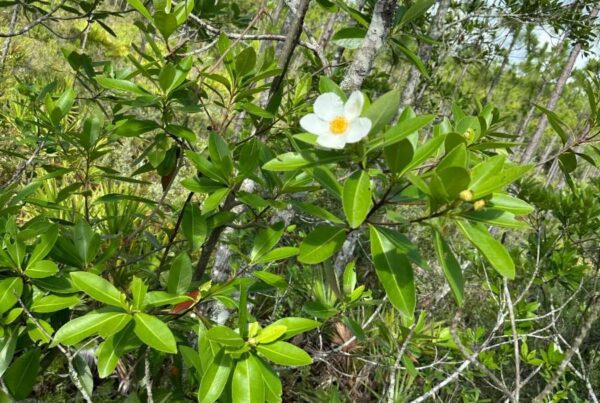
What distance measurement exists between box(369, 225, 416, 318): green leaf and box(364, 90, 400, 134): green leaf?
180 millimetres

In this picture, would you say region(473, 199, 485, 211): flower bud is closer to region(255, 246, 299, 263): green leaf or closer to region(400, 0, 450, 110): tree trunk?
region(255, 246, 299, 263): green leaf

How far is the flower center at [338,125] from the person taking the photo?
2.15 feet

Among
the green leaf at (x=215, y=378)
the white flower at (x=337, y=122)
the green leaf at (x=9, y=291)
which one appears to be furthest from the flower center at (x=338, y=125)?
the green leaf at (x=9, y=291)

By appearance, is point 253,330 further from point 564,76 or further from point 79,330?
point 564,76

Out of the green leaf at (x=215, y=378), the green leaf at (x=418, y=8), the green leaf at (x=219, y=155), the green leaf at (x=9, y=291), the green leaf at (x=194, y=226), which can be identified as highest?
the green leaf at (x=418, y=8)

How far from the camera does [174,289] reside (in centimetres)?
85

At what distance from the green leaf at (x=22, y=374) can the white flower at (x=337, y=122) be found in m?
0.81

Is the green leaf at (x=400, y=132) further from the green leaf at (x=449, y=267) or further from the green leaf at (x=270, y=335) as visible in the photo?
the green leaf at (x=270, y=335)

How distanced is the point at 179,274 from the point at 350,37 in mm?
825

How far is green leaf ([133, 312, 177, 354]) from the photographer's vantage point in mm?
707

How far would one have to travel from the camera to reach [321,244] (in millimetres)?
715

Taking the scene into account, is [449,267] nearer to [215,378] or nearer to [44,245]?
[215,378]

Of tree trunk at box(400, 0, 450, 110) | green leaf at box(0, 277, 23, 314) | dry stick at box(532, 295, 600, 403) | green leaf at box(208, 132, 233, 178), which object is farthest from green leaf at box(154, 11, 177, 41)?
tree trunk at box(400, 0, 450, 110)

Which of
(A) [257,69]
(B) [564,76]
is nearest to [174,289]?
(A) [257,69]
